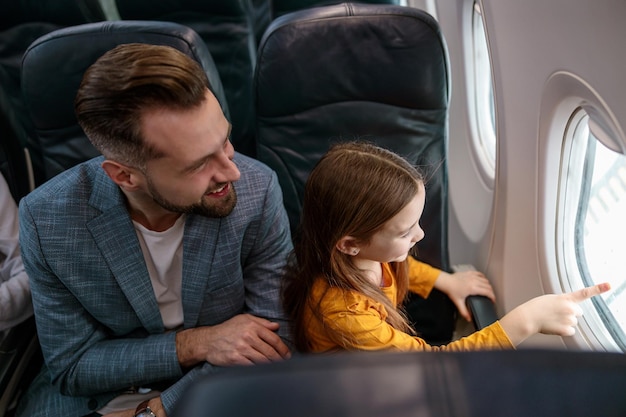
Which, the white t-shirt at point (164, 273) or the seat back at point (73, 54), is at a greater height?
the seat back at point (73, 54)

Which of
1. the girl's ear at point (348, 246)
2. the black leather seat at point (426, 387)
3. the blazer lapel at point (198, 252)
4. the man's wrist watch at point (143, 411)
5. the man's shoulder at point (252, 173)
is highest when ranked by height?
the black leather seat at point (426, 387)

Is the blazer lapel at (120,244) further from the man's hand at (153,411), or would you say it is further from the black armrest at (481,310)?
the black armrest at (481,310)

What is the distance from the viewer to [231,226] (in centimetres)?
142

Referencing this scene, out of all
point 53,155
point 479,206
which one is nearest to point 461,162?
point 479,206

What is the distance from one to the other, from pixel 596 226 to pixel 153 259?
110 centimetres

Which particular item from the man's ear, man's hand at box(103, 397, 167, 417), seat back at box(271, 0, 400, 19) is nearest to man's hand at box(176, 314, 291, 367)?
man's hand at box(103, 397, 167, 417)

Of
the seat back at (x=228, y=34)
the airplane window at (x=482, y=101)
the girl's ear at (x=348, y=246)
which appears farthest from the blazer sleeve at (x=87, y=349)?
the airplane window at (x=482, y=101)

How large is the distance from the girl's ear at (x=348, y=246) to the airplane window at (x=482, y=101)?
2.99ft

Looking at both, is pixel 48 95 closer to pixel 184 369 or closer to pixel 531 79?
pixel 184 369

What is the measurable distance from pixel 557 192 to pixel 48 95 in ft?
4.53

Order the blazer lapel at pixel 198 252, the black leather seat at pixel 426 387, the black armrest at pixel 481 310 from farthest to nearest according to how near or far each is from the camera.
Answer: the black armrest at pixel 481 310, the blazer lapel at pixel 198 252, the black leather seat at pixel 426 387

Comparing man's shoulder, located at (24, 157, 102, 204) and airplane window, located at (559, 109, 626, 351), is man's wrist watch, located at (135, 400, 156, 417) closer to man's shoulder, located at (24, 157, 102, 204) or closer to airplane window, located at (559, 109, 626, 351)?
man's shoulder, located at (24, 157, 102, 204)

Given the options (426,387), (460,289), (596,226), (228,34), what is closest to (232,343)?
(460,289)

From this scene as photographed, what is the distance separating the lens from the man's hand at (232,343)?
1.45 metres
